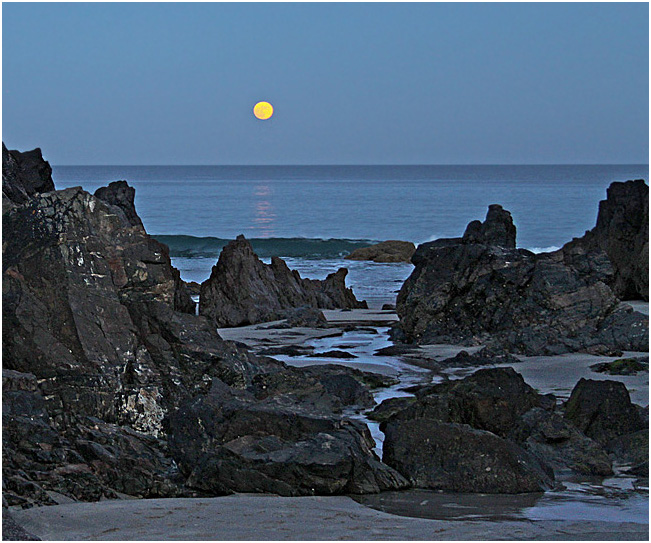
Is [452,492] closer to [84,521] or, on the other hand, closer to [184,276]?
[84,521]

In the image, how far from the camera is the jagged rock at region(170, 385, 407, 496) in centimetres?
624

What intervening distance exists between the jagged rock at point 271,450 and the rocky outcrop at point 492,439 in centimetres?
33

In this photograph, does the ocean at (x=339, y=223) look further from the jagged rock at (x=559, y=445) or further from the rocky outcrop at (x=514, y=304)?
the jagged rock at (x=559, y=445)

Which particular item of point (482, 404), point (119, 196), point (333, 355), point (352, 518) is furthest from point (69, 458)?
point (119, 196)

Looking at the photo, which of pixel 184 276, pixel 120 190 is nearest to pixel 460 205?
pixel 184 276

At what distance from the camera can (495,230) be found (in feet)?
55.8

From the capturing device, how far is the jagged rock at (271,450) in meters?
6.24

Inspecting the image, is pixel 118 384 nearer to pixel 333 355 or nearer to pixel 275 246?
pixel 333 355

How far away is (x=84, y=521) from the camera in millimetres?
4977

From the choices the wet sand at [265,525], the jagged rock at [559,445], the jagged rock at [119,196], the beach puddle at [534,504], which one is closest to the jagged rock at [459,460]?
the beach puddle at [534,504]

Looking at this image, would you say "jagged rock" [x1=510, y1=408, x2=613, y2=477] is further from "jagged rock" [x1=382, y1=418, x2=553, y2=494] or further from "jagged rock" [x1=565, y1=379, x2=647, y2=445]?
"jagged rock" [x1=382, y1=418, x2=553, y2=494]

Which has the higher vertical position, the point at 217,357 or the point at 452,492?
the point at 217,357

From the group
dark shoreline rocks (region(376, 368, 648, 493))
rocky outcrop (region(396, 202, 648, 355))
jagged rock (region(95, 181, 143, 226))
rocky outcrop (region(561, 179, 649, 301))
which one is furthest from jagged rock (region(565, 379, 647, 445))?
jagged rock (region(95, 181, 143, 226))

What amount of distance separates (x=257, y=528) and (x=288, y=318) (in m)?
11.5
